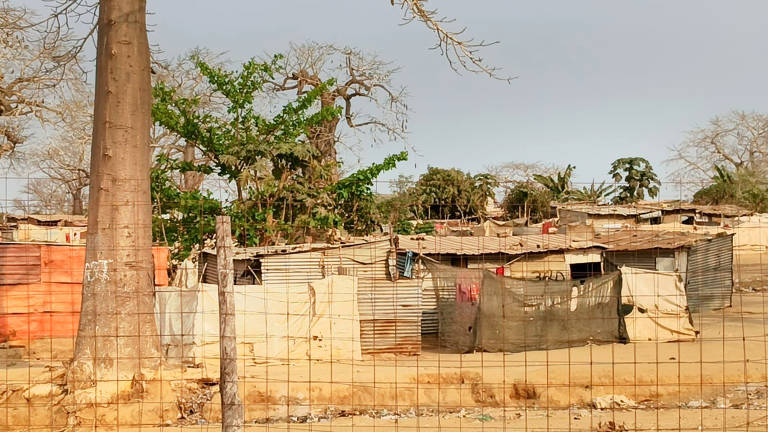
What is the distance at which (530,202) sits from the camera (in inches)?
1452

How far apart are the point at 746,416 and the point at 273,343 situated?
6.88 metres

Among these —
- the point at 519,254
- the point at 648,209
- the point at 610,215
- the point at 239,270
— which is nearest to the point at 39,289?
the point at 239,270

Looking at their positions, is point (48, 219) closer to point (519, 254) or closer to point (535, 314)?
point (519, 254)

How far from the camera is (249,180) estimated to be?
16.9 metres

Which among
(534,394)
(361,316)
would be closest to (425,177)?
(361,316)

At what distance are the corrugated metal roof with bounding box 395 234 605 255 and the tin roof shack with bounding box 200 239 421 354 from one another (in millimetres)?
972

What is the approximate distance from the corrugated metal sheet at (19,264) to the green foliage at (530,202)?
78.0 feet

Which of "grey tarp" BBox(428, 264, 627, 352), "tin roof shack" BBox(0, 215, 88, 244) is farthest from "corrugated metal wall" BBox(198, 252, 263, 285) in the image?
→ "grey tarp" BBox(428, 264, 627, 352)

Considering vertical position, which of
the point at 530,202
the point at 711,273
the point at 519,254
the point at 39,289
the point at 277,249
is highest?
the point at 530,202

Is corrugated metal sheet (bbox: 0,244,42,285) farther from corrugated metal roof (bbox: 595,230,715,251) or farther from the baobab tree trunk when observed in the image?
corrugated metal roof (bbox: 595,230,715,251)

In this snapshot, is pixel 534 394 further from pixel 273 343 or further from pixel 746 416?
pixel 273 343

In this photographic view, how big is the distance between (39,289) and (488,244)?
9.67 meters

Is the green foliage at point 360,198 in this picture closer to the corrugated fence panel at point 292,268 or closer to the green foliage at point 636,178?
the corrugated fence panel at point 292,268

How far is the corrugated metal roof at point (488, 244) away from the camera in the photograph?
17.3 meters
